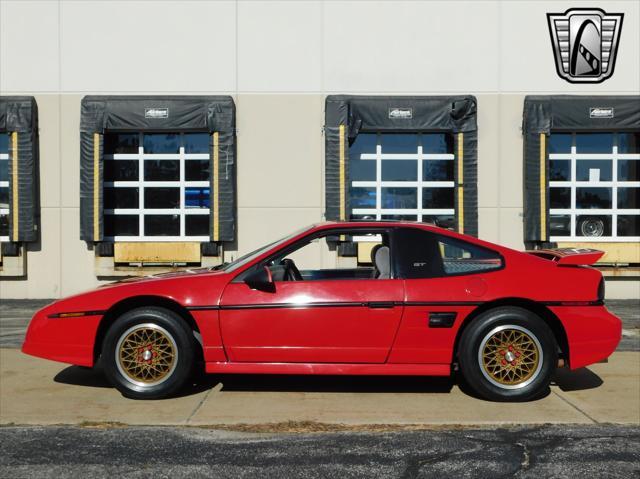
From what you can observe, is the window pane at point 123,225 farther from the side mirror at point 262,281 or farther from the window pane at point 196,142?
the side mirror at point 262,281

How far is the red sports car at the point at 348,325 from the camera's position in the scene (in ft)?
17.3

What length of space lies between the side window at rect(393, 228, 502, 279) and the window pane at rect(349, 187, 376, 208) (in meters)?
6.97

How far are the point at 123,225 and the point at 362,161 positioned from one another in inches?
174

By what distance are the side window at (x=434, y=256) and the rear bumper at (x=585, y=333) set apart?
64 cm

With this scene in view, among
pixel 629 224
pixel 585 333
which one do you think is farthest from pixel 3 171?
pixel 629 224

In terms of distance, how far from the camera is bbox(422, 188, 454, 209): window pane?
12.6 metres

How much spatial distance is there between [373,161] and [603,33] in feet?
14.8

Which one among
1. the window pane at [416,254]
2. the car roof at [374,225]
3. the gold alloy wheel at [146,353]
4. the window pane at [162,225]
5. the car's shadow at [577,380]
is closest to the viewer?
the gold alloy wheel at [146,353]

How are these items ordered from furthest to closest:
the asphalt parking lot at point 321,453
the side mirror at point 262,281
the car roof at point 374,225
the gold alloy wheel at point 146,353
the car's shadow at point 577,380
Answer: the car's shadow at point 577,380 < the car roof at point 374,225 < the gold alloy wheel at point 146,353 < the side mirror at point 262,281 < the asphalt parking lot at point 321,453

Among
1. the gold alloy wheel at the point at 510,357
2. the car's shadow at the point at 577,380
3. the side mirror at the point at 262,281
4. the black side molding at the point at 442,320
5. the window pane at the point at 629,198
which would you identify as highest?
the window pane at the point at 629,198

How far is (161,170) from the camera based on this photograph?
12625 millimetres

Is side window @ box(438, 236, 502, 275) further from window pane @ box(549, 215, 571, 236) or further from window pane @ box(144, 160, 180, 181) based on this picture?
window pane @ box(144, 160, 180, 181)

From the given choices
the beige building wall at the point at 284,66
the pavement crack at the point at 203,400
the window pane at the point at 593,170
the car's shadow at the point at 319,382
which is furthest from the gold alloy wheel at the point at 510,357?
the window pane at the point at 593,170

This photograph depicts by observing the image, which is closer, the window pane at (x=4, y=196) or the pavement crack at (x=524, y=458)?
the pavement crack at (x=524, y=458)
